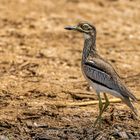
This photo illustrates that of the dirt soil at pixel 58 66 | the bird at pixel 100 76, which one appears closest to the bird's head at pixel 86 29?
the bird at pixel 100 76

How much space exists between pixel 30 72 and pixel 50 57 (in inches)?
34.6

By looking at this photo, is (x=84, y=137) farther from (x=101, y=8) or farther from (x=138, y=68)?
(x=101, y=8)

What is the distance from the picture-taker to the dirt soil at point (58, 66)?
339 inches

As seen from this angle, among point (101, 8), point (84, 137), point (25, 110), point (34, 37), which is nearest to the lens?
point (84, 137)

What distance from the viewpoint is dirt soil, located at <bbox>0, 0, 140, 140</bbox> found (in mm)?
8609

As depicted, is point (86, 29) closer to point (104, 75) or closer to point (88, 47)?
point (88, 47)

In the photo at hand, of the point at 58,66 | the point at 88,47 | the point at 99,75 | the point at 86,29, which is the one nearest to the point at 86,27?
the point at 86,29

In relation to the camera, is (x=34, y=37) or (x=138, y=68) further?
(x=34, y=37)

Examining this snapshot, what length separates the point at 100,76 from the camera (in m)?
8.38

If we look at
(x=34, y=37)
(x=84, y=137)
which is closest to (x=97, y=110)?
(x=84, y=137)

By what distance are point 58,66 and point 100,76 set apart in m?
2.67

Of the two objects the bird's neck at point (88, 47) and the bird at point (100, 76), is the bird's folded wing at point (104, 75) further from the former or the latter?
the bird's neck at point (88, 47)

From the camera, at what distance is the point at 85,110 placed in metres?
9.16

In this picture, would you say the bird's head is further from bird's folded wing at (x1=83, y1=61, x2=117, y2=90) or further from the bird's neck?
bird's folded wing at (x1=83, y1=61, x2=117, y2=90)
